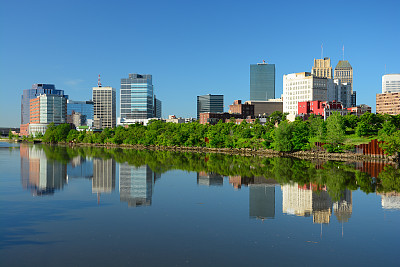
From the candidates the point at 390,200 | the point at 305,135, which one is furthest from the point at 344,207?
the point at 305,135

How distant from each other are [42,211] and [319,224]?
29.0 meters

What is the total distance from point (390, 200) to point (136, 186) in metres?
36.0

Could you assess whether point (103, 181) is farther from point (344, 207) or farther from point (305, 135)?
point (305, 135)

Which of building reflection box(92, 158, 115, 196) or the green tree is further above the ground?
the green tree

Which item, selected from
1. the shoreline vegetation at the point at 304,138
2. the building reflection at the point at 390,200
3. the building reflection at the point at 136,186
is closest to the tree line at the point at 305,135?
the shoreline vegetation at the point at 304,138

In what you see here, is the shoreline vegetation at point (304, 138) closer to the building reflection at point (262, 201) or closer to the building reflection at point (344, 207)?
the building reflection at point (344, 207)

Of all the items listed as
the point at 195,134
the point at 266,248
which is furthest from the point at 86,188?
the point at 195,134

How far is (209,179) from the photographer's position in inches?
2793

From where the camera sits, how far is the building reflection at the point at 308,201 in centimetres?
4256

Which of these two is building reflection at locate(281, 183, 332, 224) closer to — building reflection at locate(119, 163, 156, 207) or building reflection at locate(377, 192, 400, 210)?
building reflection at locate(377, 192, 400, 210)

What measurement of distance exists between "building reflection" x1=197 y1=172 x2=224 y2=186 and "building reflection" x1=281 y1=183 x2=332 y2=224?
11609 mm

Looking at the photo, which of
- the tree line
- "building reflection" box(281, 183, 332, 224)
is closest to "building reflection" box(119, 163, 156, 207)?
"building reflection" box(281, 183, 332, 224)

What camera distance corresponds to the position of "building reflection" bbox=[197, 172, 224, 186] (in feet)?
218

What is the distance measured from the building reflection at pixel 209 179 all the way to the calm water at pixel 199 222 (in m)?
0.34
